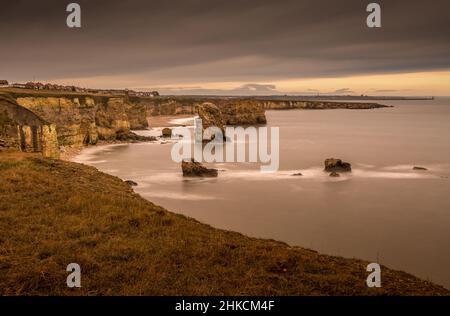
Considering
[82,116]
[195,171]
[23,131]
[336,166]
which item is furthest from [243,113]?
[23,131]

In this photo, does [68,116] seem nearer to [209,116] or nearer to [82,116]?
[82,116]

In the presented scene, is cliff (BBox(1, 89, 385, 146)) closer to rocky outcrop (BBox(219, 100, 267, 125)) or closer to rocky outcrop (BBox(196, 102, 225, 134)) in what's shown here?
rocky outcrop (BBox(196, 102, 225, 134))

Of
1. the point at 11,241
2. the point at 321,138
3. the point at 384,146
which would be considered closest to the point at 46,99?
the point at 321,138

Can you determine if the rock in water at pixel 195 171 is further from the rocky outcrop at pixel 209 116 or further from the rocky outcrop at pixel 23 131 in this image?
the rocky outcrop at pixel 209 116

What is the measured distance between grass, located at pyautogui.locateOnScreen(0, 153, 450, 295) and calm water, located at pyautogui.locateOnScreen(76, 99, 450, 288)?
957 centimetres

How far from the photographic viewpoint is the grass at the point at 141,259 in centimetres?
903

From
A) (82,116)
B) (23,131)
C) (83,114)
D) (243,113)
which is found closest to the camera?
(23,131)

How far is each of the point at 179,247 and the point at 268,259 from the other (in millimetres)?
2623

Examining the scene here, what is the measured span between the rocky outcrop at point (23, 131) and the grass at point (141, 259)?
1521cm

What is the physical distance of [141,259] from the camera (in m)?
10.5

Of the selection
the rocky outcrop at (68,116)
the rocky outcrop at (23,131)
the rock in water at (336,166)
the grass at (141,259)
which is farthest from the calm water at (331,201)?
the rocky outcrop at (68,116)

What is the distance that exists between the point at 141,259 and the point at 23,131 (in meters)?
26.3
